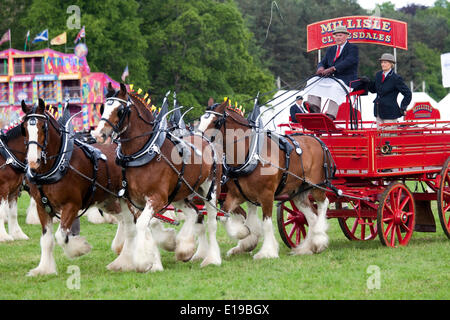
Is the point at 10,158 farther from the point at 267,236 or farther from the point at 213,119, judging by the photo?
the point at 267,236

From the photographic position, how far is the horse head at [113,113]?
800 centimetres

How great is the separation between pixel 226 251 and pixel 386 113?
127 inches

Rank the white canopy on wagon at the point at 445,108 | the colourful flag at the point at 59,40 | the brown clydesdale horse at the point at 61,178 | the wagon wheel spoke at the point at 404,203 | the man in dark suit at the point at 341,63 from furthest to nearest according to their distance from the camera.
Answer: the colourful flag at the point at 59,40 < the white canopy on wagon at the point at 445,108 < the man in dark suit at the point at 341,63 < the wagon wheel spoke at the point at 404,203 < the brown clydesdale horse at the point at 61,178

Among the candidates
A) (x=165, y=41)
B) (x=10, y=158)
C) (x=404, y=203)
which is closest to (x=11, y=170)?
(x=10, y=158)

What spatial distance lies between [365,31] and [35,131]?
6.91 m

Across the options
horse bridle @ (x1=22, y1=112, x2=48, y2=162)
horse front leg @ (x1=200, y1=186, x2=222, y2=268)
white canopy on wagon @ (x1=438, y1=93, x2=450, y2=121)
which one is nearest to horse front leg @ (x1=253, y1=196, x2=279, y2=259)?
horse front leg @ (x1=200, y1=186, x2=222, y2=268)

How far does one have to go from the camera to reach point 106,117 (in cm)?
809

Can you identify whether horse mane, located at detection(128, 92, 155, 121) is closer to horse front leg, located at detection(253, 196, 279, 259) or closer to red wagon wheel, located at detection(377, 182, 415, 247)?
horse front leg, located at detection(253, 196, 279, 259)

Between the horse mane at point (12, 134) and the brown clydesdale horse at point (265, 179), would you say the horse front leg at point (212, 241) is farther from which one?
the horse mane at point (12, 134)

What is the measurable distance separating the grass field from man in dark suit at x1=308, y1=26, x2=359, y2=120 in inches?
88.5

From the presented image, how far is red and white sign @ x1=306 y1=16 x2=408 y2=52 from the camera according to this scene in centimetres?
1259

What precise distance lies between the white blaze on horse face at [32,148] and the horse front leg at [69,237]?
0.80 m

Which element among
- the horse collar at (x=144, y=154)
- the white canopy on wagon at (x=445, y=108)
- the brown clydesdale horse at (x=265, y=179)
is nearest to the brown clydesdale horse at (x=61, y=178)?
the horse collar at (x=144, y=154)
